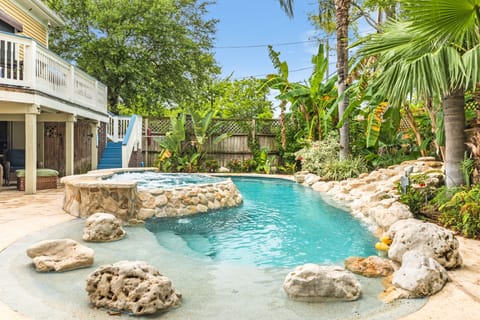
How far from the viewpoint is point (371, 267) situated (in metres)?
3.59

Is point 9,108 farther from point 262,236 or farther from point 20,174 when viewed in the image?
point 262,236

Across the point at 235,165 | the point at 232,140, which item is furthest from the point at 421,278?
the point at 232,140

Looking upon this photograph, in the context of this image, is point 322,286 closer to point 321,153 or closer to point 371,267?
point 371,267

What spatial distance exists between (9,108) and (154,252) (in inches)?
234

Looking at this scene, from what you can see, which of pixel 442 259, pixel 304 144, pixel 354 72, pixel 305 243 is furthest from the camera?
pixel 304 144

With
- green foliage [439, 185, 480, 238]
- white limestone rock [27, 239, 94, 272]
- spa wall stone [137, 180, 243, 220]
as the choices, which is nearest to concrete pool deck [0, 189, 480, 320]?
green foliage [439, 185, 480, 238]

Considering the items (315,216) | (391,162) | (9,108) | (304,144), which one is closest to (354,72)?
(391,162)

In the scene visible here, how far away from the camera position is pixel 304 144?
14695 mm

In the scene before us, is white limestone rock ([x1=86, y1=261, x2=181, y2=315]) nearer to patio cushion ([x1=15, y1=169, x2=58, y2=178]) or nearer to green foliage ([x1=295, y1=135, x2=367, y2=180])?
patio cushion ([x1=15, y1=169, x2=58, y2=178])

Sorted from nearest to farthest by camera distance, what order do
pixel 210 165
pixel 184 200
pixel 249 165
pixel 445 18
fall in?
pixel 445 18, pixel 184 200, pixel 210 165, pixel 249 165

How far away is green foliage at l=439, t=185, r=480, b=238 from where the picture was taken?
4.57 meters

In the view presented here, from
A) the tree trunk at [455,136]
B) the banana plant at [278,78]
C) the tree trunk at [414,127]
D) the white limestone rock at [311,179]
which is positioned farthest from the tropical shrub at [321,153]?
the tree trunk at [455,136]

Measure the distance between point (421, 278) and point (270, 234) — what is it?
2712 mm

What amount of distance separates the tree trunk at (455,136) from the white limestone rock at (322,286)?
11.6 feet
